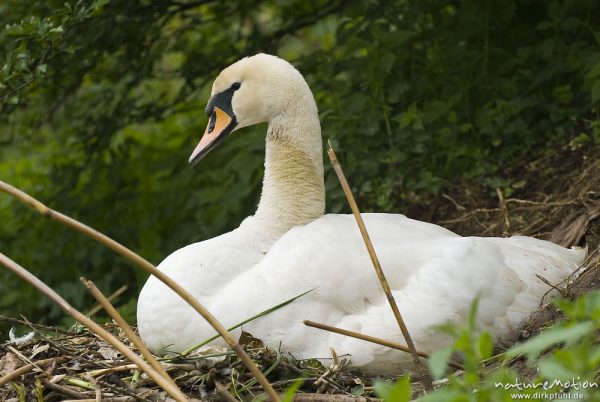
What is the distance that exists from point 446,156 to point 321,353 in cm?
268

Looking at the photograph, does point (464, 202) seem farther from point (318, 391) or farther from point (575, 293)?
point (318, 391)

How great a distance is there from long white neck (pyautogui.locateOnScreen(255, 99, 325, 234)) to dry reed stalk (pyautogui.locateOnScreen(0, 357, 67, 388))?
3.88 ft

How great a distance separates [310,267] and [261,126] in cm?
235

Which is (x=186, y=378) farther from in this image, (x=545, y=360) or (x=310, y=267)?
(x=545, y=360)

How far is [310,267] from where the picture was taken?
4086 mm

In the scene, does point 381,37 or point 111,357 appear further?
point 381,37

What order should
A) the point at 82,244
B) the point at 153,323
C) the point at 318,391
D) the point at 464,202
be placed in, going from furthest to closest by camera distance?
1. the point at 82,244
2. the point at 464,202
3. the point at 153,323
4. the point at 318,391

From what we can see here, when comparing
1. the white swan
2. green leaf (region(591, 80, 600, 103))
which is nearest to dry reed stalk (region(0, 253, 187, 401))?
the white swan

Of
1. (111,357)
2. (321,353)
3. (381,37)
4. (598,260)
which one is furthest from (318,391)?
(381,37)

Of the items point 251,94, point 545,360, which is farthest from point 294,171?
point 545,360

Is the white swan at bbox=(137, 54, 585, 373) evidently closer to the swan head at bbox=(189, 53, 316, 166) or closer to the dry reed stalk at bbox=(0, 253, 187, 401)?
the swan head at bbox=(189, 53, 316, 166)

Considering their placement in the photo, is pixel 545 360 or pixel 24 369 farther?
pixel 24 369

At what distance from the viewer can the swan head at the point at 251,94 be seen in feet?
15.5

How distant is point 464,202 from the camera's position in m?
6.11
